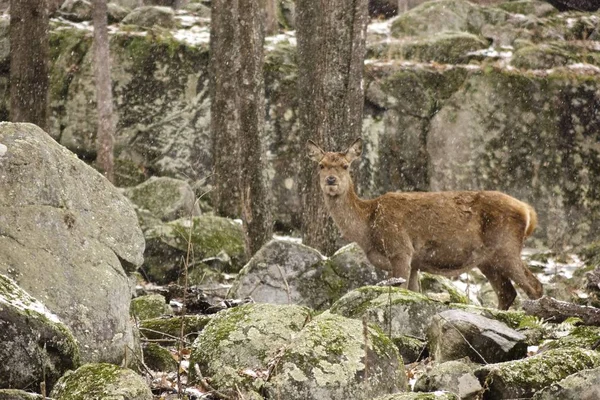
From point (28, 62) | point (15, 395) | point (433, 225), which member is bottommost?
point (433, 225)

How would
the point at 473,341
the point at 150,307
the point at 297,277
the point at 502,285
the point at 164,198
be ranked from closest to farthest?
1. the point at 473,341
2. the point at 150,307
3. the point at 297,277
4. the point at 502,285
5. the point at 164,198

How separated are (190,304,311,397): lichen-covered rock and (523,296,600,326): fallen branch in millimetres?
1712

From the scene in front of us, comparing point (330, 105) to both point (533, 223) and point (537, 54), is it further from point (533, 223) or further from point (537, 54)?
point (537, 54)

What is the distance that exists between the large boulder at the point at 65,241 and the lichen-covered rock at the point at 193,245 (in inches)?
215

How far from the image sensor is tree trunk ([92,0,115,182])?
18.8m

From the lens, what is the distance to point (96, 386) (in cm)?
512

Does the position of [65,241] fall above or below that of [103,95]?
above

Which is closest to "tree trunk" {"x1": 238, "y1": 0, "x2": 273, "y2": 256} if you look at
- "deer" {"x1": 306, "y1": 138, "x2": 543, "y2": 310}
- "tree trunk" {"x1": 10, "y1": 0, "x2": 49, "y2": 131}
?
"deer" {"x1": 306, "y1": 138, "x2": 543, "y2": 310}

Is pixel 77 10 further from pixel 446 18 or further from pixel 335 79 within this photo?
pixel 335 79

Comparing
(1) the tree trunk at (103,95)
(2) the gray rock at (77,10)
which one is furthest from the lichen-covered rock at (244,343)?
(2) the gray rock at (77,10)

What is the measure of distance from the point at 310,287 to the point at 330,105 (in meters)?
3.03

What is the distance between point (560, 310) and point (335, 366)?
2.00 m

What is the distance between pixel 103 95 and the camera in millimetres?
18953

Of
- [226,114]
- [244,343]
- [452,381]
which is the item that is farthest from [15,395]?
[226,114]
